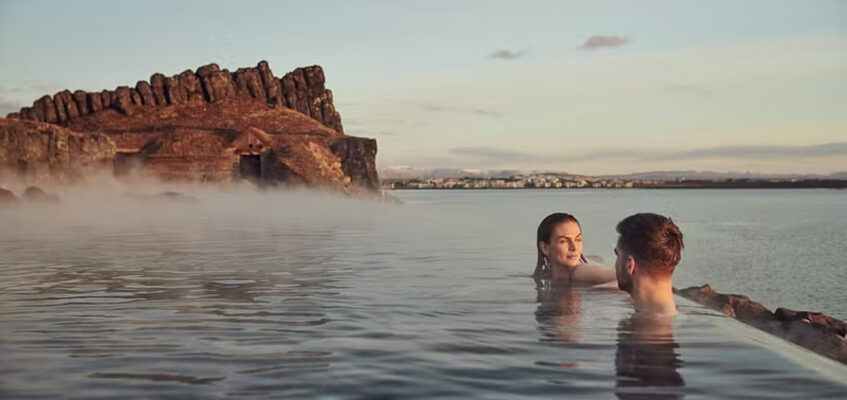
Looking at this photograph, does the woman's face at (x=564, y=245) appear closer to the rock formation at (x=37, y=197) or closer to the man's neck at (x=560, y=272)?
the man's neck at (x=560, y=272)

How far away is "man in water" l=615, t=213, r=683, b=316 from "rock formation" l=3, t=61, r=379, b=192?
304ft

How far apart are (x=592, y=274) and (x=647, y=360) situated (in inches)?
209

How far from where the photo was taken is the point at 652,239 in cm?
823

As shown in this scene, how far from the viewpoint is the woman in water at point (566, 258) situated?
38.0 feet

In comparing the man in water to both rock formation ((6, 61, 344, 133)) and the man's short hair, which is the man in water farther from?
rock formation ((6, 61, 344, 133))

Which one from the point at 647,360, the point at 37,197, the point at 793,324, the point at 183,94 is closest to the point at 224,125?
the point at 183,94

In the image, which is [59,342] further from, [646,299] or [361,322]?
[646,299]

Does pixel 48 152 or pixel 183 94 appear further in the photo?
pixel 183 94

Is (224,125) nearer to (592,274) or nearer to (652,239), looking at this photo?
(592,274)

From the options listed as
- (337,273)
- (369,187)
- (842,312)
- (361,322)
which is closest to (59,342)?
(361,322)

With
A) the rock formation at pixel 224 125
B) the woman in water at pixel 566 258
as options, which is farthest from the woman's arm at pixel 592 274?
the rock formation at pixel 224 125

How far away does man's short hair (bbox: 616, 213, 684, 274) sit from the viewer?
8.19 meters

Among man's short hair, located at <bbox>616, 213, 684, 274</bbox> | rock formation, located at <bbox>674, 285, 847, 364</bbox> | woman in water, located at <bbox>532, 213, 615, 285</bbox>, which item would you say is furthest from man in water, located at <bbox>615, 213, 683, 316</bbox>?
rock formation, located at <bbox>674, 285, 847, 364</bbox>

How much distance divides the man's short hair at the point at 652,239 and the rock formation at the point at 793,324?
14.5ft
